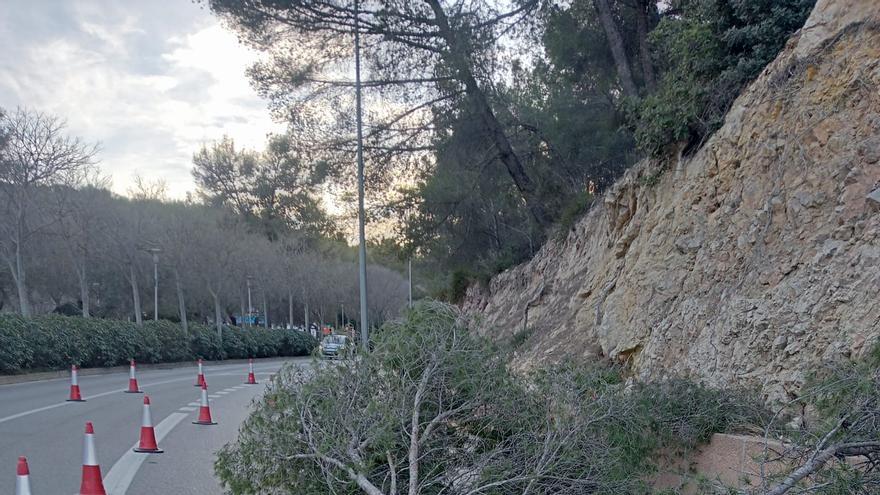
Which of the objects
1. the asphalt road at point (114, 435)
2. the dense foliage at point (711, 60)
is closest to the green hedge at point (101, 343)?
the asphalt road at point (114, 435)

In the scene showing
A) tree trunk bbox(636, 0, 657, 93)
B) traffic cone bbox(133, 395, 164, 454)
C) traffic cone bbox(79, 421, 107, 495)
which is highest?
tree trunk bbox(636, 0, 657, 93)

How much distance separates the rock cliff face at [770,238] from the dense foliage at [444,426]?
Answer: 0.70 m

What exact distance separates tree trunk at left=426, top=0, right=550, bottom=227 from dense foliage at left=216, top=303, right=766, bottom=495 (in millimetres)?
10296

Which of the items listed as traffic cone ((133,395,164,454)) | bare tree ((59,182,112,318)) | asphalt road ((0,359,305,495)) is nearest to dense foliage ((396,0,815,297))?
asphalt road ((0,359,305,495))

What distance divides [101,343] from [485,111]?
54.9ft

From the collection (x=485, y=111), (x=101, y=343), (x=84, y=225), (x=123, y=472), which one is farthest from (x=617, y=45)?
(x=84, y=225)

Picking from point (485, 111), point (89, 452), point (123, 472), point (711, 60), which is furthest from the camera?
point (485, 111)

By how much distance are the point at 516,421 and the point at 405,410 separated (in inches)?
29.8

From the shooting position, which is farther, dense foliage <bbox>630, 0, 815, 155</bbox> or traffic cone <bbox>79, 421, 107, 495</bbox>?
dense foliage <bbox>630, 0, 815, 155</bbox>

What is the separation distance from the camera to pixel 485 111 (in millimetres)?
15852

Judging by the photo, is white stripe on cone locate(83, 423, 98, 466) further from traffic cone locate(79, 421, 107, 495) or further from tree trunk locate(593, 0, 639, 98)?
tree trunk locate(593, 0, 639, 98)

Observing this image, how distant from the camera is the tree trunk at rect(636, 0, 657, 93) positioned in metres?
12.8

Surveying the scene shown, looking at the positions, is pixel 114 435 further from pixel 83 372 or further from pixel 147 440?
pixel 83 372

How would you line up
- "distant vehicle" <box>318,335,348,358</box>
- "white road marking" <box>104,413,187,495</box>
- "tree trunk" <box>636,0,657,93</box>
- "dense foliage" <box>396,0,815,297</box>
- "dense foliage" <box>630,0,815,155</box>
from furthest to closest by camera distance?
"tree trunk" <box>636,0,657,93</box> → "dense foliage" <box>396,0,815,297</box> → "dense foliage" <box>630,0,815,155</box> → "white road marking" <box>104,413,187,495</box> → "distant vehicle" <box>318,335,348,358</box>
